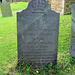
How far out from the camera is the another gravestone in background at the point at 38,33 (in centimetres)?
312

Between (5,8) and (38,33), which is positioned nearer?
(38,33)

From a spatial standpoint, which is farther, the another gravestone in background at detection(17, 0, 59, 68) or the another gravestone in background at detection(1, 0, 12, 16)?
the another gravestone in background at detection(1, 0, 12, 16)

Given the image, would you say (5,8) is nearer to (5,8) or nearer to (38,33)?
(5,8)

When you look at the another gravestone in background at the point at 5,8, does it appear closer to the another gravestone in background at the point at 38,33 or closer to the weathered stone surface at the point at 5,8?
the weathered stone surface at the point at 5,8

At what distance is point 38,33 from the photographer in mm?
3244

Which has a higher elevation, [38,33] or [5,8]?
[5,8]

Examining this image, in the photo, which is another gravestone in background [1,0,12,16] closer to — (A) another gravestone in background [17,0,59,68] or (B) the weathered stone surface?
(B) the weathered stone surface

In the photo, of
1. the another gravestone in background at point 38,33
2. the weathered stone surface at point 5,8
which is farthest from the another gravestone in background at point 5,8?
the another gravestone in background at point 38,33

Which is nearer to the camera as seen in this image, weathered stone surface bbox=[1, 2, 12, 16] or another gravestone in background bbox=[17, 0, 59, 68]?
another gravestone in background bbox=[17, 0, 59, 68]

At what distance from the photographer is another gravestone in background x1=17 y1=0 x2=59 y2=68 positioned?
312 cm

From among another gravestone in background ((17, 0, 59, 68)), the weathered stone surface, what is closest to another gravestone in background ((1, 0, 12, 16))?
the weathered stone surface

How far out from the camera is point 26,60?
340cm

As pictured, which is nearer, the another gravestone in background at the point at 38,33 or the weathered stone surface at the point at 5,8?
the another gravestone in background at the point at 38,33

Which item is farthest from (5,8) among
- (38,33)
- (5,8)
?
(38,33)
